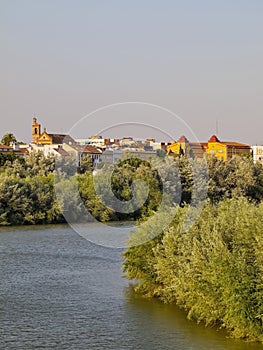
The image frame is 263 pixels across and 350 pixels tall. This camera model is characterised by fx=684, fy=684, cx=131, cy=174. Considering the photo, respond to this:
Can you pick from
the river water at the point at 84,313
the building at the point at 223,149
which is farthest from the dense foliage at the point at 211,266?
the building at the point at 223,149

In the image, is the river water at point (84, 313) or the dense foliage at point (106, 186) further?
the dense foliage at point (106, 186)

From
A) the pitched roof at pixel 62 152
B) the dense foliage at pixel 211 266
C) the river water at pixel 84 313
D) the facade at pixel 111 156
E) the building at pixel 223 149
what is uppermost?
the building at pixel 223 149

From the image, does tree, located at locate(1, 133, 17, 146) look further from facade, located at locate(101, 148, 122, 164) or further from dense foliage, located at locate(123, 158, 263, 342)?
dense foliage, located at locate(123, 158, 263, 342)

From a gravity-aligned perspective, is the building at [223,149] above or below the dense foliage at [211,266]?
above

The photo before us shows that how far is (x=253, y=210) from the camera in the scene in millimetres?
15906

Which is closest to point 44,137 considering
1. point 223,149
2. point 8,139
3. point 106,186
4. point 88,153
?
point 8,139

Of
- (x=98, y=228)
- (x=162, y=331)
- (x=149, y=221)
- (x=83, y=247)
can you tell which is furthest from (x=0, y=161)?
(x=162, y=331)

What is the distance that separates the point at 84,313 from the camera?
16266 mm

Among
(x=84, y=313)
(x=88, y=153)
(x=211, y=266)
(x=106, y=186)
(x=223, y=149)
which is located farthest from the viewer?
(x=223, y=149)

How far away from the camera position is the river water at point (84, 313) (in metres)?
14.0

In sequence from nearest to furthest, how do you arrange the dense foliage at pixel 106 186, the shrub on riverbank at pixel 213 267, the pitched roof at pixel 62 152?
the shrub on riverbank at pixel 213 267, the dense foliage at pixel 106 186, the pitched roof at pixel 62 152

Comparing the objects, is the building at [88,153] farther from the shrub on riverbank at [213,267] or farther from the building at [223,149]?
the shrub on riverbank at [213,267]

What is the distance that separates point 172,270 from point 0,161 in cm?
4037

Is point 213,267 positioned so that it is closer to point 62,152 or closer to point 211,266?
point 211,266
